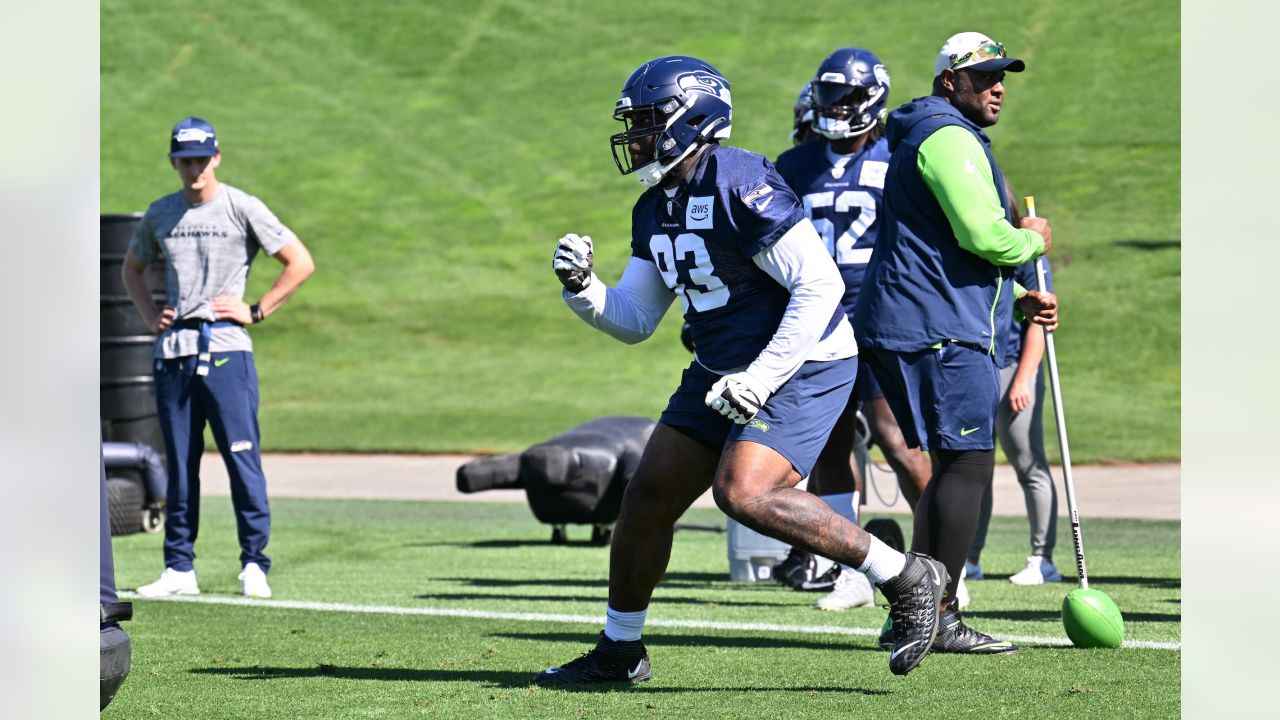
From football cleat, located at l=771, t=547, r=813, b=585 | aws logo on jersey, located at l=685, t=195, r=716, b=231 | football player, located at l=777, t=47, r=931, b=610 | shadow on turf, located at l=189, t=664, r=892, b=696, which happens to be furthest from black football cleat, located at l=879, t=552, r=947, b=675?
football cleat, located at l=771, t=547, r=813, b=585

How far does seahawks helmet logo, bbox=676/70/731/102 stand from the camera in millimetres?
4961

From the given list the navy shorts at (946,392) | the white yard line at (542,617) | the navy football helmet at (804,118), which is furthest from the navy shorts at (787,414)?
the navy football helmet at (804,118)

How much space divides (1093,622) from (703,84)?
2320mm

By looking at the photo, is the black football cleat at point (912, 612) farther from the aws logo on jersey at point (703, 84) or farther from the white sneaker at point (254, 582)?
the white sneaker at point (254, 582)

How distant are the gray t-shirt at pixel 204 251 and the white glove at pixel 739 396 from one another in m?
3.60

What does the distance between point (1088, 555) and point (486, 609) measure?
3787 mm

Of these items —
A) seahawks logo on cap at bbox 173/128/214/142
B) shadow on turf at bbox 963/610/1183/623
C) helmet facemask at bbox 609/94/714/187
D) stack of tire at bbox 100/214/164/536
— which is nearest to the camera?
helmet facemask at bbox 609/94/714/187

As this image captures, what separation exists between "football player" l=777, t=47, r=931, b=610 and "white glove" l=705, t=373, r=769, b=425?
2.27m

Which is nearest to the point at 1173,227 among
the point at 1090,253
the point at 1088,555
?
the point at 1090,253

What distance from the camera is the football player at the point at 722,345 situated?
475 centimetres

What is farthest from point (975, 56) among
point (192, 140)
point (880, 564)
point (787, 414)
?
point (192, 140)

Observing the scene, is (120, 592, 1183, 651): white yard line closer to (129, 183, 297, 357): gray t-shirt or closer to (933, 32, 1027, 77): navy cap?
(129, 183, 297, 357): gray t-shirt

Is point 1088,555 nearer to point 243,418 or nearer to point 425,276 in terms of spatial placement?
point 243,418

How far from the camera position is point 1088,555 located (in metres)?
9.30
